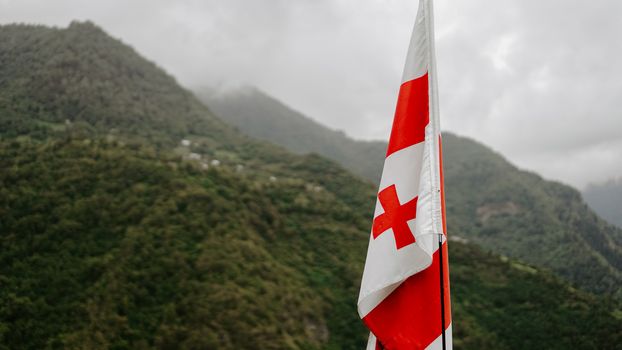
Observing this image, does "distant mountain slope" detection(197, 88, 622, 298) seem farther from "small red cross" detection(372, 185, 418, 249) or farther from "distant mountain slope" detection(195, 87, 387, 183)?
"small red cross" detection(372, 185, 418, 249)

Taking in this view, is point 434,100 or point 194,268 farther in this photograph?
point 194,268

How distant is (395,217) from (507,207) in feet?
290

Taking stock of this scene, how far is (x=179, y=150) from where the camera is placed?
57.7 meters

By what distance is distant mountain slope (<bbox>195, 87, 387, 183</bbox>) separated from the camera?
399 ft

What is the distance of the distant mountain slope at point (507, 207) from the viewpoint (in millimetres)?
57688

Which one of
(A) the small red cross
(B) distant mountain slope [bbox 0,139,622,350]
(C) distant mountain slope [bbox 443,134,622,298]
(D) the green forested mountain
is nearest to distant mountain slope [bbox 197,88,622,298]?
(C) distant mountain slope [bbox 443,134,622,298]

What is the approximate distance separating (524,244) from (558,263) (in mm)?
11306

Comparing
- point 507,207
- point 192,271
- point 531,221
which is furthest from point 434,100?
point 507,207

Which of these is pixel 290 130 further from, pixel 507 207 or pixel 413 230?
pixel 413 230

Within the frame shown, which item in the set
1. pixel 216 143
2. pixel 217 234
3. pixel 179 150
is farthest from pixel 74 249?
pixel 216 143

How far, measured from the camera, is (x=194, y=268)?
71.1 feet

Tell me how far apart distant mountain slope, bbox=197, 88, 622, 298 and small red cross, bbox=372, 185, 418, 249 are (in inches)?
2088

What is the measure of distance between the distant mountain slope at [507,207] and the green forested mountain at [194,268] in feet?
87.3

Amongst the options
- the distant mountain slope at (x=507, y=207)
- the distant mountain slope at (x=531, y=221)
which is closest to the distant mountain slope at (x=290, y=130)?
the distant mountain slope at (x=507, y=207)
